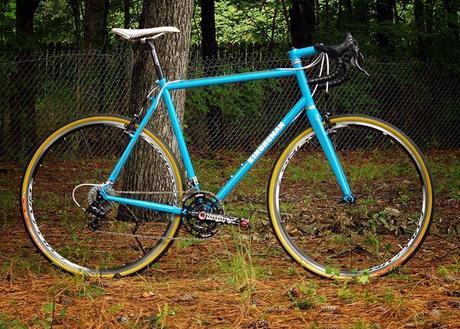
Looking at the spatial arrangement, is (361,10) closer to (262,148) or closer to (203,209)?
(262,148)

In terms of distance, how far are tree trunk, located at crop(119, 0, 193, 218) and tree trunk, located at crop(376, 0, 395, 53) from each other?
7.10 meters

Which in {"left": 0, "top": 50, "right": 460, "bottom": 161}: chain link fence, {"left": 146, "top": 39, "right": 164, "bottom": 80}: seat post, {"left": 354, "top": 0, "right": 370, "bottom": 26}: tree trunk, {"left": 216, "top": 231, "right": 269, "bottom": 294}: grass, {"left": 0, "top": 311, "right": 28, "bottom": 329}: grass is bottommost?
{"left": 0, "top": 50, "right": 460, "bottom": 161}: chain link fence

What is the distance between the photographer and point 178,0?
17.5 feet

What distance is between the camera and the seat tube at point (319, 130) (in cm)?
379

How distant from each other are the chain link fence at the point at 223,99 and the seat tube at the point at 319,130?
4.18 metres

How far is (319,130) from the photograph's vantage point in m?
3.79

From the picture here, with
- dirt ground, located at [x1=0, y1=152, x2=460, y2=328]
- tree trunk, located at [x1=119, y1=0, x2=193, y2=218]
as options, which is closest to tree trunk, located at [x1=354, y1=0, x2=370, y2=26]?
tree trunk, located at [x1=119, y1=0, x2=193, y2=218]

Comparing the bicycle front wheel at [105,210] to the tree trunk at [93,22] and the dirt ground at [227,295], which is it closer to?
the dirt ground at [227,295]

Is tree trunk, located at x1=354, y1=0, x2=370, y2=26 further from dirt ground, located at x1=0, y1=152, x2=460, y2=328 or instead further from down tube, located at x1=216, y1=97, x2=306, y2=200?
down tube, located at x1=216, y1=97, x2=306, y2=200

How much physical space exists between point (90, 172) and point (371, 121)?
2205 millimetres

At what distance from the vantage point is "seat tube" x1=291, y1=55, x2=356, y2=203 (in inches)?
149

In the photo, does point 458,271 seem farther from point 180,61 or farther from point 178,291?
point 180,61

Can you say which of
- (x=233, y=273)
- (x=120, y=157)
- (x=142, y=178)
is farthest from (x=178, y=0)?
(x=233, y=273)

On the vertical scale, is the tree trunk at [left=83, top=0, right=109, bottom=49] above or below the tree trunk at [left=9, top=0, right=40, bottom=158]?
above
